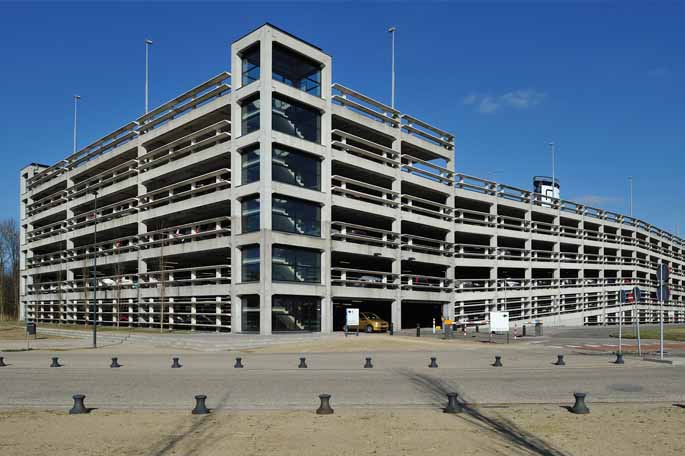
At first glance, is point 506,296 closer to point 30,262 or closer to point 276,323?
point 276,323

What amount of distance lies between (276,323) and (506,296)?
114 ft

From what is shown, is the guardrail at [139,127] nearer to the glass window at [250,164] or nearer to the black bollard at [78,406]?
the glass window at [250,164]

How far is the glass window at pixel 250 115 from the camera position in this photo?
46250 millimetres

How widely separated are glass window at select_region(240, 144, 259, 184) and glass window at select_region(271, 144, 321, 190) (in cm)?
147

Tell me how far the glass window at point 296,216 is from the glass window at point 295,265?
152 centimetres

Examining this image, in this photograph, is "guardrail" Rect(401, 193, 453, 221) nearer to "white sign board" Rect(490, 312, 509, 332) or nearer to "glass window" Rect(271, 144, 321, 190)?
"glass window" Rect(271, 144, 321, 190)

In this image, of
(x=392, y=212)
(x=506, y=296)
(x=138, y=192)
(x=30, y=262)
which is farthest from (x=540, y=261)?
(x=30, y=262)

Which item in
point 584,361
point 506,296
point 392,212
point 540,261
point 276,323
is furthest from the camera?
point 540,261

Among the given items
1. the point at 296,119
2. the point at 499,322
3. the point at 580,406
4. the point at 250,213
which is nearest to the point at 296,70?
the point at 296,119

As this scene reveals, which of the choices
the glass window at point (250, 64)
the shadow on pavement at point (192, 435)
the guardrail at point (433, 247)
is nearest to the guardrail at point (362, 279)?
the guardrail at point (433, 247)

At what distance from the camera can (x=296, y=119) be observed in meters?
47.7

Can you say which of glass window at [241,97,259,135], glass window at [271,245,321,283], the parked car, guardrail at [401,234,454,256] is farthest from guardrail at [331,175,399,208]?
glass window at [241,97,259,135]

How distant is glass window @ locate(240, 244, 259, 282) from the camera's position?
45.2m

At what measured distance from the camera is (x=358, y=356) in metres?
28.6
